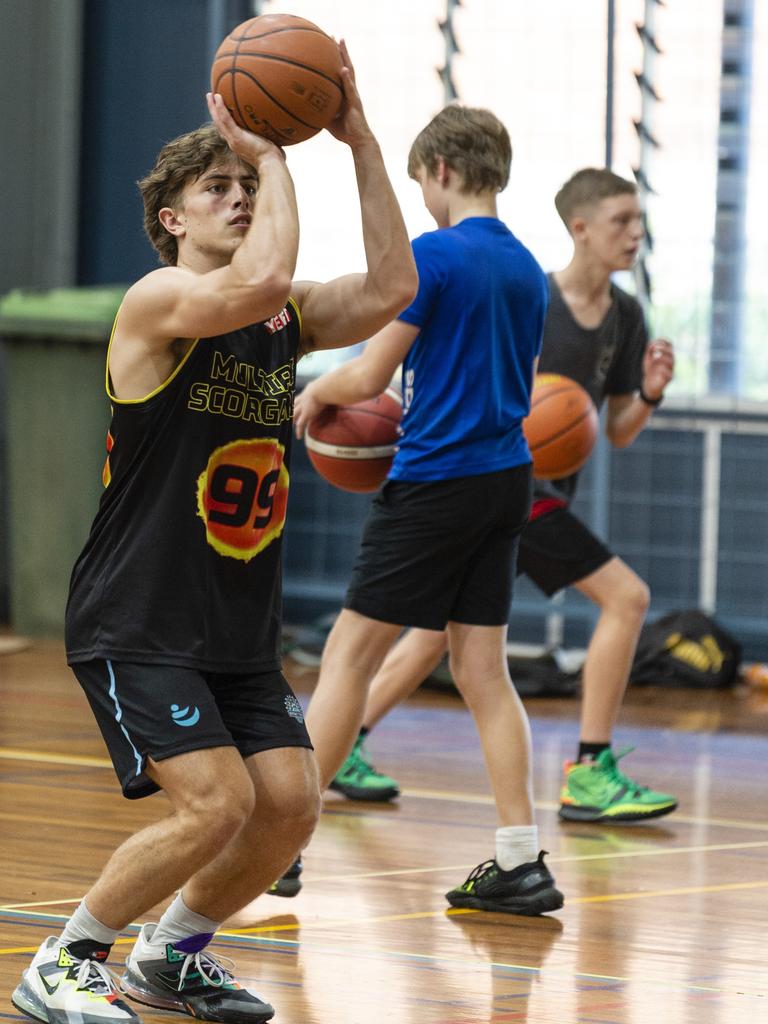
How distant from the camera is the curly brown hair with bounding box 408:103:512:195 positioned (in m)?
4.06

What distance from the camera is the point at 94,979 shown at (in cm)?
288

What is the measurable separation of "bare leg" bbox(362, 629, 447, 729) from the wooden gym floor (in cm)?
30

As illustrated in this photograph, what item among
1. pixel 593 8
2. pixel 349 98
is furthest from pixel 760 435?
pixel 349 98

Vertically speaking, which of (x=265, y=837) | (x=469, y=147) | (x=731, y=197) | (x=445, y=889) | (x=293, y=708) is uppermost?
(x=731, y=197)

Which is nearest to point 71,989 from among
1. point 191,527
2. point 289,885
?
point 191,527

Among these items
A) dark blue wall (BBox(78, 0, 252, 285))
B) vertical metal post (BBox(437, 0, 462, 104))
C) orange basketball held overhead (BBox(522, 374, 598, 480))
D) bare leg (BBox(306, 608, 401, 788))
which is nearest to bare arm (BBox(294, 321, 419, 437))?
bare leg (BBox(306, 608, 401, 788))

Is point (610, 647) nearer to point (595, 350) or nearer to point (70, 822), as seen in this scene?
point (595, 350)

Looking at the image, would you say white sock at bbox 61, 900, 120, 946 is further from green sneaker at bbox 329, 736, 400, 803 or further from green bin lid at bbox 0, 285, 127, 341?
green bin lid at bbox 0, 285, 127, 341

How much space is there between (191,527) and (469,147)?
57.4 inches

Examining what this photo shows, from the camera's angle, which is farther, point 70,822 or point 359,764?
point 359,764

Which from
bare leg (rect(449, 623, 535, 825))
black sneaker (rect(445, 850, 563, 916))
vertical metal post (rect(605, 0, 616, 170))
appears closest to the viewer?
black sneaker (rect(445, 850, 563, 916))

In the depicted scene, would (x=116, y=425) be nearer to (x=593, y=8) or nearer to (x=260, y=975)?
(x=260, y=975)

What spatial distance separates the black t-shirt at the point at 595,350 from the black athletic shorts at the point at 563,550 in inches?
4.9

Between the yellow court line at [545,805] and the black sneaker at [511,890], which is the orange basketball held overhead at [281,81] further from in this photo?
the yellow court line at [545,805]
